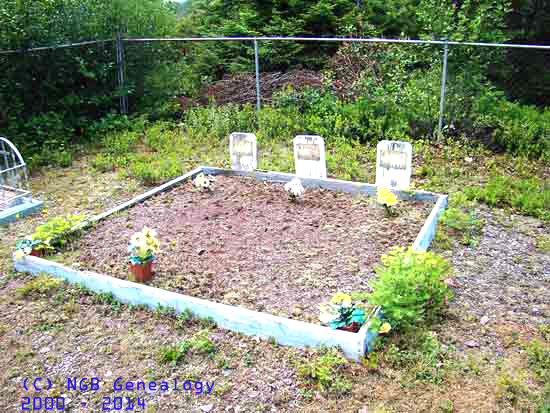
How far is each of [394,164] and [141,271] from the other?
3.00 meters

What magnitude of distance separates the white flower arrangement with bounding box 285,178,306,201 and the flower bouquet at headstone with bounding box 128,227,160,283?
1948mm

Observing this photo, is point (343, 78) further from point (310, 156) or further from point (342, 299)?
point (342, 299)

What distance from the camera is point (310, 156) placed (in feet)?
21.5

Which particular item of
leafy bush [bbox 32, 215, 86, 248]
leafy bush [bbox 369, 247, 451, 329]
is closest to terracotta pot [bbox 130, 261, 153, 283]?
leafy bush [bbox 32, 215, 86, 248]

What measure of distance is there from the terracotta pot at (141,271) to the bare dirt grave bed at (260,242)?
0.11 metres

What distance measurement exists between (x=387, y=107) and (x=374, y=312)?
5.17 m

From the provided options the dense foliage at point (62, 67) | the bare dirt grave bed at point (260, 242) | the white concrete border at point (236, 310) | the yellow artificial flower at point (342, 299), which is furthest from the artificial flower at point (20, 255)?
the dense foliage at point (62, 67)

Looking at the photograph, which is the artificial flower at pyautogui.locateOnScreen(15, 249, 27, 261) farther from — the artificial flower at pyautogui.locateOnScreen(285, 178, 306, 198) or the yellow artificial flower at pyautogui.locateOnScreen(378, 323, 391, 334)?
the yellow artificial flower at pyautogui.locateOnScreen(378, 323, 391, 334)

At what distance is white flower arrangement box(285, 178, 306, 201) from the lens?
6.00m

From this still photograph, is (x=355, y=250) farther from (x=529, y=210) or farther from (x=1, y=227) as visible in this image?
(x=1, y=227)

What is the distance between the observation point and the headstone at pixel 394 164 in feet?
19.2

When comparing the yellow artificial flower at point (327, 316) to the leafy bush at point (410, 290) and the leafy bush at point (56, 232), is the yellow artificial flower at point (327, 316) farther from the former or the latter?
the leafy bush at point (56, 232)

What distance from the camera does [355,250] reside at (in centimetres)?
492

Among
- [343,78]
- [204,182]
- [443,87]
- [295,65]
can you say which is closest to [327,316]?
[204,182]
